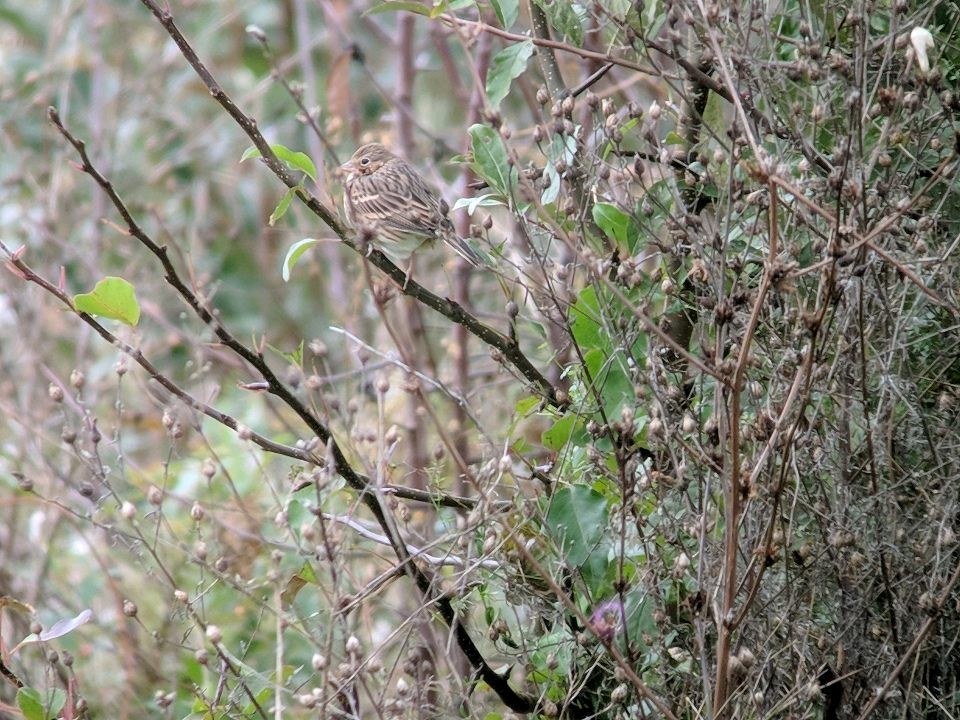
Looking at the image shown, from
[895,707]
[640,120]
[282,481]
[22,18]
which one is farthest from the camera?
[22,18]

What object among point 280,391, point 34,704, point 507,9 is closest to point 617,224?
point 507,9

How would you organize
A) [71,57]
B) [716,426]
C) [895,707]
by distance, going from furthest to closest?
[71,57] < [895,707] < [716,426]

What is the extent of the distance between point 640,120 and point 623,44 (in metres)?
0.24

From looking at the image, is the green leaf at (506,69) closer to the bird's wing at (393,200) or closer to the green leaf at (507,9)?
the green leaf at (507,9)

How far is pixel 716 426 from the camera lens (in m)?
1.96

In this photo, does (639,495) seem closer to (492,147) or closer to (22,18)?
(492,147)

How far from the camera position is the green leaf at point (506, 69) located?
233cm

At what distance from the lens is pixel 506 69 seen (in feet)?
7.76

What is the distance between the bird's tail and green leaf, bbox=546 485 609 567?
669 mm

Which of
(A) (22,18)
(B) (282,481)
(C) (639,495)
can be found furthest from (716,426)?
(A) (22,18)

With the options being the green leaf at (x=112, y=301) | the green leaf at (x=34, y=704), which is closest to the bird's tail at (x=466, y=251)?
the green leaf at (x=112, y=301)

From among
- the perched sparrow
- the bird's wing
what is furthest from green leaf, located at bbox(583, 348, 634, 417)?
the bird's wing

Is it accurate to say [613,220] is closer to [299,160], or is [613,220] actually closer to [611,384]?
[611,384]

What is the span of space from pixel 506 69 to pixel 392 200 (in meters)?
1.69
